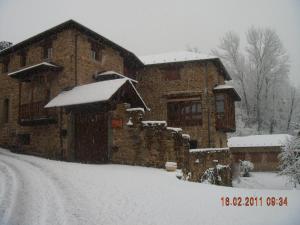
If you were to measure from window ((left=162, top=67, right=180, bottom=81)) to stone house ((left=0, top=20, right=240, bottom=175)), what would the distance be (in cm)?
8

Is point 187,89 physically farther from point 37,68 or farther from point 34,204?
point 34,204

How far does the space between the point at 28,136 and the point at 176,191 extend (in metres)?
14.1

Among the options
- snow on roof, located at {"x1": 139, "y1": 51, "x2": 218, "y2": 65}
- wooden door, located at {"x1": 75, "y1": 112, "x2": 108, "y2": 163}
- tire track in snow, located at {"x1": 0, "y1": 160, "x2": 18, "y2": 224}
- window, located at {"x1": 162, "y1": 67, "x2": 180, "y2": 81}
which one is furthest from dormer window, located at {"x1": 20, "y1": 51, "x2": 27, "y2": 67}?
tire track in snow, located at {"x1": 0, "y1": 160, "x2": 18, "y2": 224}

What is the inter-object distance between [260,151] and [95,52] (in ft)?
74.5

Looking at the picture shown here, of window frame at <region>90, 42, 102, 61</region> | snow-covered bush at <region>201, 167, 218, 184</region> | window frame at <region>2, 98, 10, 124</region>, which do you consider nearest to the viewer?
snow-covered bush at <region>201, 167, 218, 184</region>

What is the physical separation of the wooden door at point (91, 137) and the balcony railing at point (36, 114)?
1741mm

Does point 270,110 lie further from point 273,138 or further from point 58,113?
point 58,113

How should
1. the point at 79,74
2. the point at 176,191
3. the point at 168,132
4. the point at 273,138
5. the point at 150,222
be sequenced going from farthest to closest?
the point at 273,138 < the point at 79,74 < the point at 168,132 < the point at 176,191 < the point at 150,222

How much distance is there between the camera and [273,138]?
34812 millimetres

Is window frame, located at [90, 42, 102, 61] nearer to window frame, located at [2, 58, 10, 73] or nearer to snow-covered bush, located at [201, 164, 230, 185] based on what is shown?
window frame, located at [2, 58, 10, 73]

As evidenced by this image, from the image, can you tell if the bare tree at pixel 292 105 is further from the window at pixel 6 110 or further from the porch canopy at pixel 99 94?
the window at pixel 6 110

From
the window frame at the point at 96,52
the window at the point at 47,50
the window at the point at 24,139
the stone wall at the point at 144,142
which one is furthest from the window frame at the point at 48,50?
the stone wall at the point at 144,142

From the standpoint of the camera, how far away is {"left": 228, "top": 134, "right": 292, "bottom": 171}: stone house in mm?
33344

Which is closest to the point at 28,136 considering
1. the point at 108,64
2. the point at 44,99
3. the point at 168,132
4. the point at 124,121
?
the point at 44,99
